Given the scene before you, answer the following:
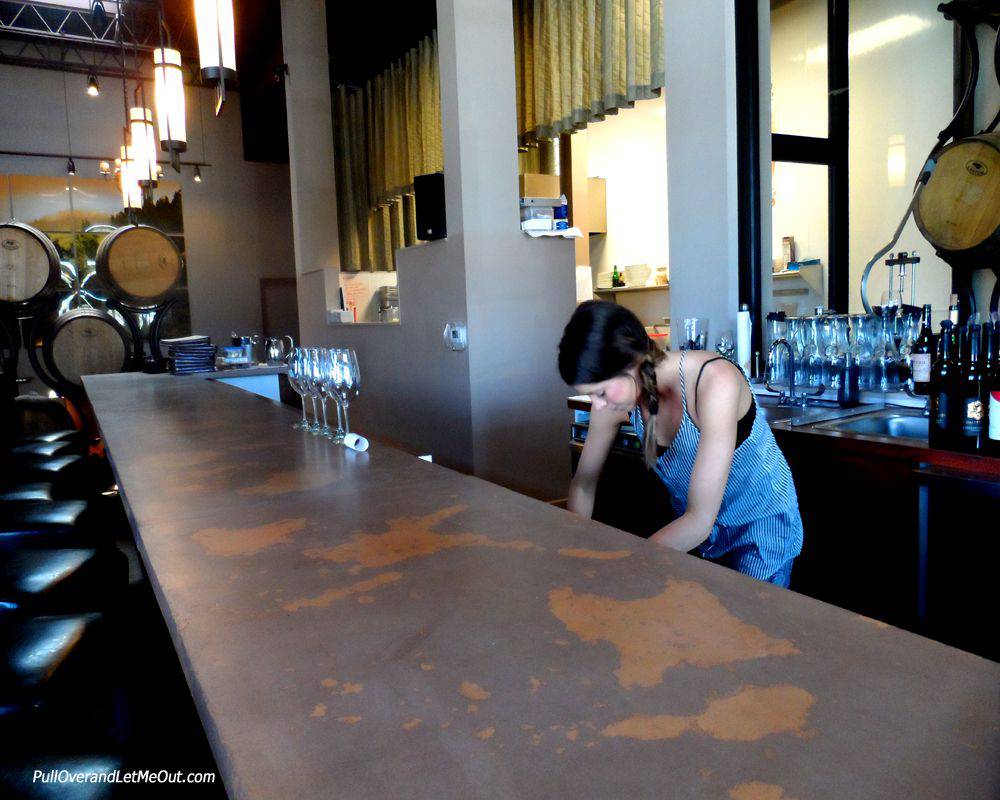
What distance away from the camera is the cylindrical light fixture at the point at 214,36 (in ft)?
8.21

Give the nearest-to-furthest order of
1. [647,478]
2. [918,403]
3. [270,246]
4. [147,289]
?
[918,403], [647,478], [147,289], [270,246]

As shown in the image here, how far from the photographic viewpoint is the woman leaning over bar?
1723mm

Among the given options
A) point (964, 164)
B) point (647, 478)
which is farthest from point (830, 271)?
point (647, 478)

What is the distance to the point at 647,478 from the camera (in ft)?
9.34

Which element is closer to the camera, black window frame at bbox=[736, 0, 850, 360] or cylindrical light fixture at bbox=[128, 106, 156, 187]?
black window frame at bbox=[736, 0, 850, 360]

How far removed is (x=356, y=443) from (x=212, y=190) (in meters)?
9.14

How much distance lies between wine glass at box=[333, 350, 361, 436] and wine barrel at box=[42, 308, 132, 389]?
5.47 meters

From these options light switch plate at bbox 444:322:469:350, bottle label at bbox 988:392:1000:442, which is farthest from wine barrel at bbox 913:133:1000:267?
light switch plate at bbox 444:322:469:350

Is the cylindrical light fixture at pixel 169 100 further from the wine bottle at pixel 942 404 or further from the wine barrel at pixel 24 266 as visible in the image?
the wine barrel at pixel 24 266

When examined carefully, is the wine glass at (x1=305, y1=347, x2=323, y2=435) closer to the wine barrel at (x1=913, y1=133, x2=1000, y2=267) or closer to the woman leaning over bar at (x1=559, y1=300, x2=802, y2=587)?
the woman leaning over bar at (x1=559, y1=300, x2=802, y2=587)

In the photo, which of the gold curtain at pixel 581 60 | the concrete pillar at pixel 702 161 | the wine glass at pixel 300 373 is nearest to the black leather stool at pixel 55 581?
the wine glass at pixel 300 373

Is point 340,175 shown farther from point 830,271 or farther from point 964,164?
point 964,164

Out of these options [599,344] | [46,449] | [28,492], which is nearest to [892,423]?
[599,344]

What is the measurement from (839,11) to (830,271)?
176cm
